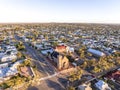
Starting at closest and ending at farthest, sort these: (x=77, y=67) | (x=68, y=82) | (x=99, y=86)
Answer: (x=99, y=86)
(x=68, y=82)
(x=77, y=67)

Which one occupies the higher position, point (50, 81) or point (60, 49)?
point (60, 49)

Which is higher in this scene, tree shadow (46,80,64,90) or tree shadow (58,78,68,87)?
tree shadow (58,78,68,87)

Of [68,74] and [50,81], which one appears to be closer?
[50,81]

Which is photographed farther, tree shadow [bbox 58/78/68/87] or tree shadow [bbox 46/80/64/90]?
tree shadow [bbox 58/78/68/87]

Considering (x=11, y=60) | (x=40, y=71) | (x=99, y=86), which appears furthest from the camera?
(x=11, y=60)

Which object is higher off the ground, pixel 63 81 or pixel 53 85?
pixel 63 81

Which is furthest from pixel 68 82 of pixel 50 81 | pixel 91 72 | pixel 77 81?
pixel 91 72

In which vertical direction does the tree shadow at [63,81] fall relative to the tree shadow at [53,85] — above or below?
above

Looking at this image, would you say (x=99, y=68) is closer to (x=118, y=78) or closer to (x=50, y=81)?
(x=118, y=78)

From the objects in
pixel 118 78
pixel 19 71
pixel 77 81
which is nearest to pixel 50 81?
pixel 77 81

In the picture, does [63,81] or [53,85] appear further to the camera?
[63,81]

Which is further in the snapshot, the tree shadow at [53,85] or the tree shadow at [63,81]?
the tree shadow at [63,81]
